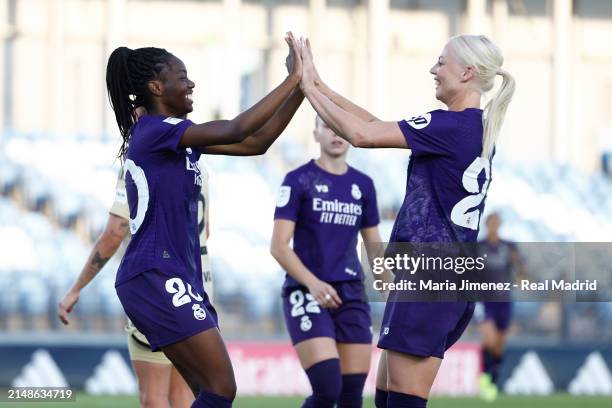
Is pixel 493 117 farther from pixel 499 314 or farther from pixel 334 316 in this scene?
pixel 499 314

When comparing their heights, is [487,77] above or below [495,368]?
above

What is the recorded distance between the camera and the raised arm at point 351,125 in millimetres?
5711

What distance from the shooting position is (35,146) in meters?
18.6

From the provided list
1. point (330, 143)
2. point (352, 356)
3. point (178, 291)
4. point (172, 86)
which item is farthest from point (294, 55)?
point (352, 356)

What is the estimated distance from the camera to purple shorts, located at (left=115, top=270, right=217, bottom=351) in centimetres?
560

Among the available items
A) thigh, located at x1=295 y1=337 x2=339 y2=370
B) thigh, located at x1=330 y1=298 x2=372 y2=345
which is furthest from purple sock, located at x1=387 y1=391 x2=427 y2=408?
thigh, located at x1=330 y1=298 x2=372 y2=345

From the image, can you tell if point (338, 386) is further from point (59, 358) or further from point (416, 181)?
point (59, 358)

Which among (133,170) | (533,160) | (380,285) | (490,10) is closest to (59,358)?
(380,285)

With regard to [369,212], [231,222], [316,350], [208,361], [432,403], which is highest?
[369,212]

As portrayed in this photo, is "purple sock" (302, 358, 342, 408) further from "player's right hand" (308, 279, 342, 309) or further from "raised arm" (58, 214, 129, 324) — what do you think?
"raised arm" (58, 214, 129, 324)

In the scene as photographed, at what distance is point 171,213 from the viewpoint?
5.66m

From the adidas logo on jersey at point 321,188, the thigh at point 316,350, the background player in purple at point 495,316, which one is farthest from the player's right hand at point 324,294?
the background player in purple at point 495,316

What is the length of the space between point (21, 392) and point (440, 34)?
12.7 meters

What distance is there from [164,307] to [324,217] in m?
2.64
